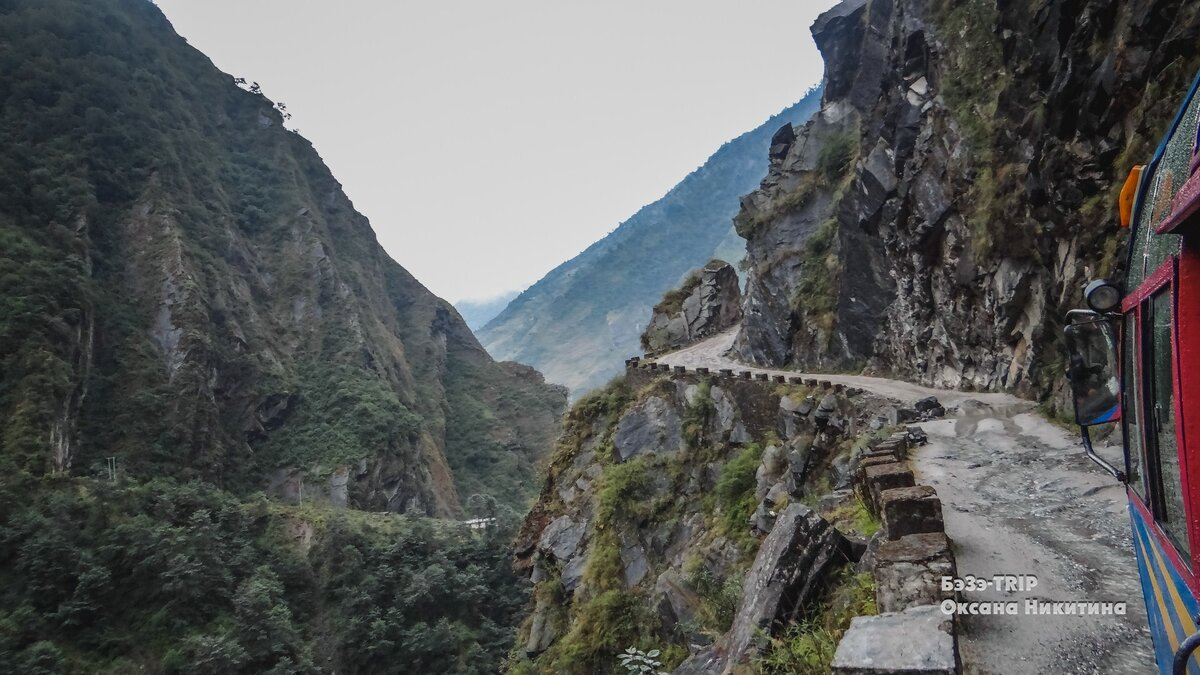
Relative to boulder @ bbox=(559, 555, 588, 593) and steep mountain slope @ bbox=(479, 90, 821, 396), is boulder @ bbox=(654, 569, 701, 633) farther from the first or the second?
steep mountain slope @ bbox=(479, 90, 821, 396)

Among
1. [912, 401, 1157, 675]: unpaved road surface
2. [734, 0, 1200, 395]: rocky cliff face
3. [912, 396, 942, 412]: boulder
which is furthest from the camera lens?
[912, 396, 942, 412]: boulder

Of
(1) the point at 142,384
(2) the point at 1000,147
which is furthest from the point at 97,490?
(2) the point at 1000,147

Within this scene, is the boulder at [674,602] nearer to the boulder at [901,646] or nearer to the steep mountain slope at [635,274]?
the boulder at [901,646]

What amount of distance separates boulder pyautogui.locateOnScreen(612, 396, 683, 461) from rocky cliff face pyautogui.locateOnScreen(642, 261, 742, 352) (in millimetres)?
14338

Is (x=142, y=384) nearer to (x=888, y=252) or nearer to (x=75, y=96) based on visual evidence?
(x=75, y=96)

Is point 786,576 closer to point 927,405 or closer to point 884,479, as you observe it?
point 884,479

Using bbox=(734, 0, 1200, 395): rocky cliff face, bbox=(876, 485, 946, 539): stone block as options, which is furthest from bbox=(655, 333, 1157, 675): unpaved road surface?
bbox=(734, 0, 1200, 395): rocky cliff face

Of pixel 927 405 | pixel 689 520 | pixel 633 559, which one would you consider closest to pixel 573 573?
pixel 633 559

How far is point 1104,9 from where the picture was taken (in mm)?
10312

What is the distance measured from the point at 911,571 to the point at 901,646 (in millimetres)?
982

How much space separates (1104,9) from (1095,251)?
4208mm

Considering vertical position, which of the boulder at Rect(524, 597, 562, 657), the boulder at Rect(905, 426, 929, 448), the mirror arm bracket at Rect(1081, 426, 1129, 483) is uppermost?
the mirror arm bracket at Rect(1081, 426, 1129, 483)

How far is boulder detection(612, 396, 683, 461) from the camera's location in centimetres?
2139

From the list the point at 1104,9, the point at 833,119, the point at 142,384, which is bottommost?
the point at 1104,9
